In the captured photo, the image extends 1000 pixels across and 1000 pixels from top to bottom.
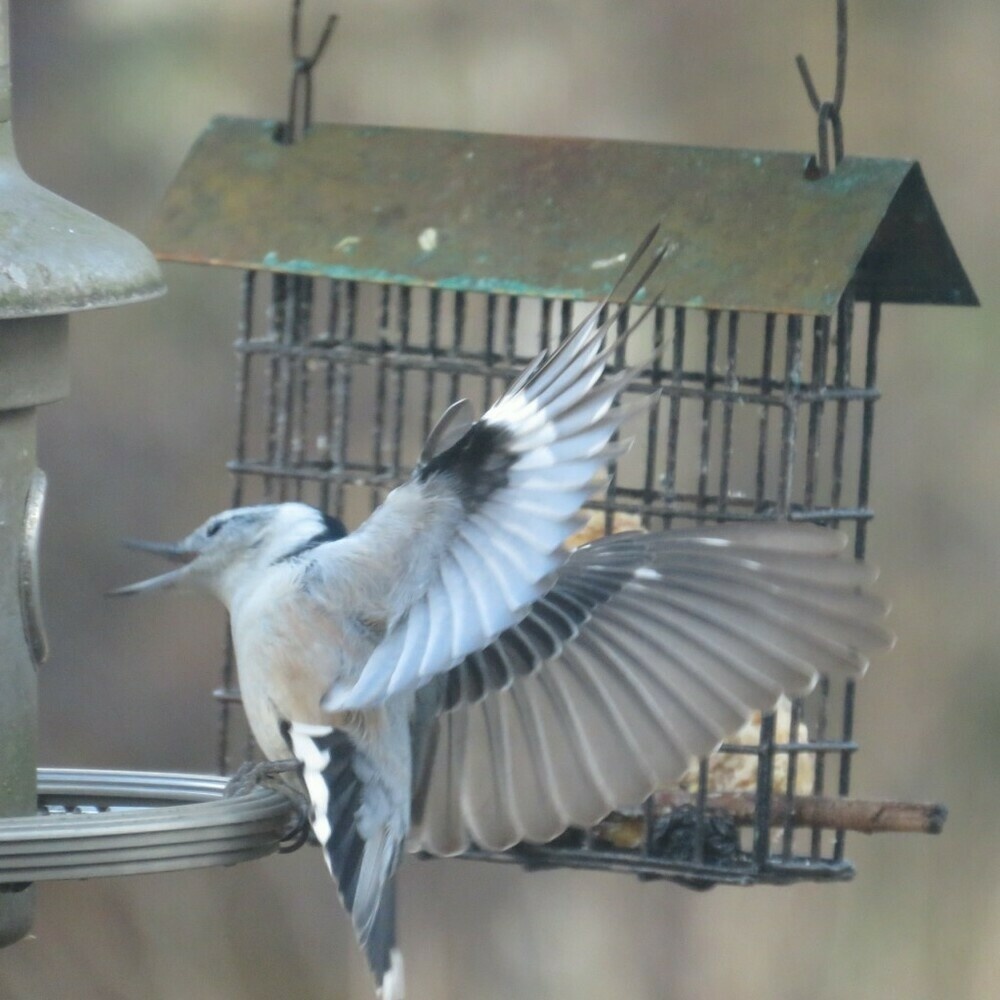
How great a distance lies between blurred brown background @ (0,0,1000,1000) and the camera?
610cm

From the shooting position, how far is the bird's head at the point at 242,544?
323 centimetres

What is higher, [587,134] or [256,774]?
[587,134]

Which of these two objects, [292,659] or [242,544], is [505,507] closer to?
[292,659]

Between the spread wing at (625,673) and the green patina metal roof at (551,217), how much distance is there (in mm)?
460

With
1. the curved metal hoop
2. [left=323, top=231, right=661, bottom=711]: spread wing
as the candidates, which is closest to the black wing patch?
[left=323, top=231, right=661, bottom=711]: spread wing

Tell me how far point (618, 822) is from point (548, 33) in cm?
326

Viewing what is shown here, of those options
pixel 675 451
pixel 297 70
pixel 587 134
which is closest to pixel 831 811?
pixel 675 451

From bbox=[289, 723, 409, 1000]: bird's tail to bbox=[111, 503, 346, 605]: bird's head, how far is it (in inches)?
11.6

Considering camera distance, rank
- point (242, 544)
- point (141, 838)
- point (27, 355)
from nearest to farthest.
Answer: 1. point (141, 838)
2. point (27, 355)
3. point (242, 544)

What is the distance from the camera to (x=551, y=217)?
356cm

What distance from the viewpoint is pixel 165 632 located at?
6.54 meters

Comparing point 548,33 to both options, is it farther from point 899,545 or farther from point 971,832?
point 971,832

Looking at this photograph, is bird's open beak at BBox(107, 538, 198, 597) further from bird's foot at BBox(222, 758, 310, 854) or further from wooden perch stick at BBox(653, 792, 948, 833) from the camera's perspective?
wooden perch stick at BBox(653, 792, 948, 833)

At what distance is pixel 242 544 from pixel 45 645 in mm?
346
